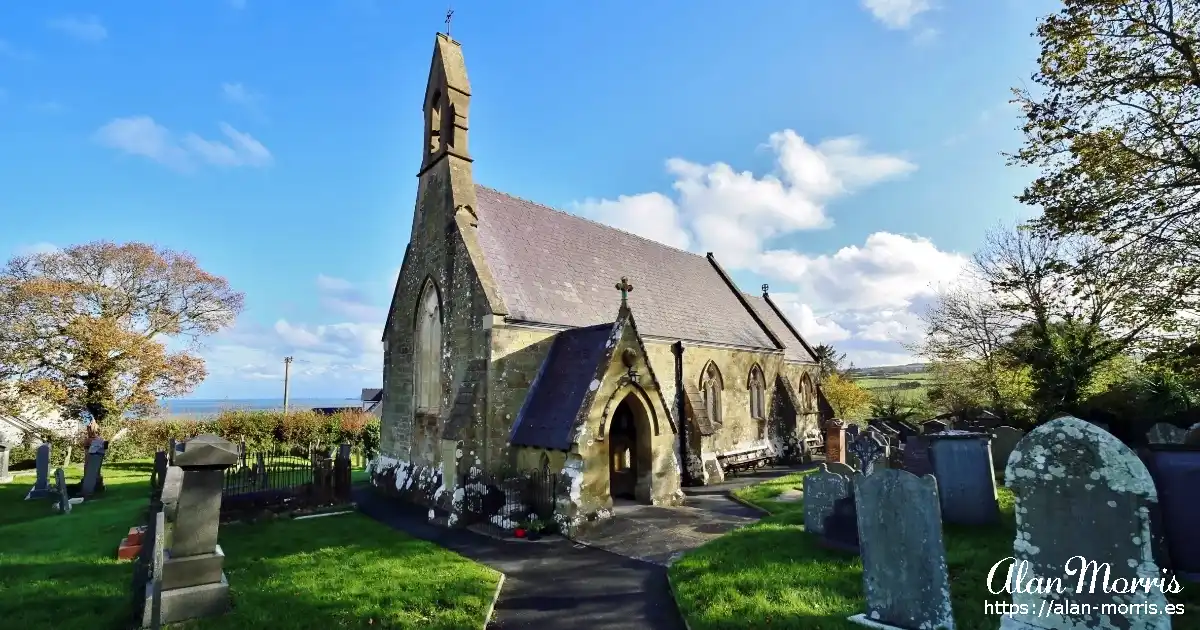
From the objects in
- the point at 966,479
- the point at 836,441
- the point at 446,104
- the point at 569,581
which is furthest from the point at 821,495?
the point at 446,104

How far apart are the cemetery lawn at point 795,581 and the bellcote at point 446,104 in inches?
541

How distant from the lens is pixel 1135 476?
4.83 m

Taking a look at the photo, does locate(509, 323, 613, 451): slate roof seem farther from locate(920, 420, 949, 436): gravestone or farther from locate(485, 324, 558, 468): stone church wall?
locate(920, 420, 949, 436): gravestone

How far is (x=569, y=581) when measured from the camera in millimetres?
9242

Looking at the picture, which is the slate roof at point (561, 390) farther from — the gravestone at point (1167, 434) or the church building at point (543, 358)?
the gravestone at point (1167, 434)

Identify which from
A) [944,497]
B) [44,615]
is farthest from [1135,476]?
[44,615]

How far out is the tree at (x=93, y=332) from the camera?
83.9ft

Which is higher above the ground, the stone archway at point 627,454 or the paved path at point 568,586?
the stone archway at point 627,454

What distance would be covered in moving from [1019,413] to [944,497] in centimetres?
1593

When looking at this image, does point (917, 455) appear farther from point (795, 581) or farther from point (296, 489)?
point (296, 489)

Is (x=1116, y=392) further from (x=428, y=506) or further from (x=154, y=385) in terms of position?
(x=154, y=385)

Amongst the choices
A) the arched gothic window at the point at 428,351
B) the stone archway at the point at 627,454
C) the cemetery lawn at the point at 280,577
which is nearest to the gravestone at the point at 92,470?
the cemetery lawn at the point at 280,577

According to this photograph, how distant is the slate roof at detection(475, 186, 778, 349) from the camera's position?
1647 cm

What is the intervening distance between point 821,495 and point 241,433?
30346 millimetres
